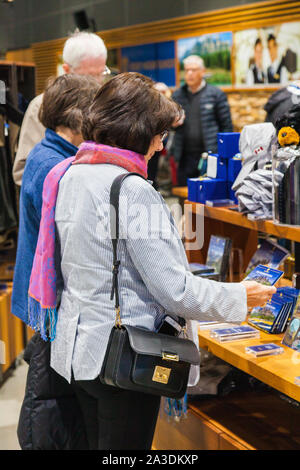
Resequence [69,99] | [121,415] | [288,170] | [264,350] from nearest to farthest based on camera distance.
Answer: [121,415] < [288,170] < [264,350] < [69,99]

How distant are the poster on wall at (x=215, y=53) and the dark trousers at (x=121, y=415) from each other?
6158 millimetres

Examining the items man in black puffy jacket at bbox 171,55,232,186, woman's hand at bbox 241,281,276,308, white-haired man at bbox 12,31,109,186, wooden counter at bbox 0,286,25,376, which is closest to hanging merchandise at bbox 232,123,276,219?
woman's hand at bbox 241,281,276,308

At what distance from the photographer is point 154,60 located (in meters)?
9.16

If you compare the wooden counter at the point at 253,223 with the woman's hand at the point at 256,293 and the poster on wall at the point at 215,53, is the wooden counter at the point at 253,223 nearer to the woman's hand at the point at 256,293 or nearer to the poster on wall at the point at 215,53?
the woman's hand at the point at 256,293

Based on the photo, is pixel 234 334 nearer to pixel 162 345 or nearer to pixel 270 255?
pixel 270 255

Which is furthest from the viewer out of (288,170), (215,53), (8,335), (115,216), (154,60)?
(154,60)

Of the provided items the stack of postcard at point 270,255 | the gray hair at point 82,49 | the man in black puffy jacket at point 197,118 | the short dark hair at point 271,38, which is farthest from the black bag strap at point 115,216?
the short dark hair at point 271,38

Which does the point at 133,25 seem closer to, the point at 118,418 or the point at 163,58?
the point at 163,58

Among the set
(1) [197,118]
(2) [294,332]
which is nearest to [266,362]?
(2) [294,332]

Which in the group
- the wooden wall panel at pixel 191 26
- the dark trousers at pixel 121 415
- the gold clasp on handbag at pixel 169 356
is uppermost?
the wooden wall panel at pixel 191 26

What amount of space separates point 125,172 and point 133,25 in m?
8.02

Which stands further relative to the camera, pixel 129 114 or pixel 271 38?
pixel 271 38

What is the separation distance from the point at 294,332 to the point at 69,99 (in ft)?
4.14

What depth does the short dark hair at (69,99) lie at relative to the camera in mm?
2529
